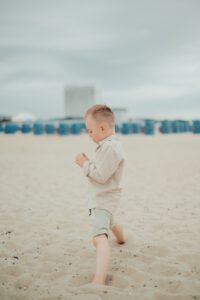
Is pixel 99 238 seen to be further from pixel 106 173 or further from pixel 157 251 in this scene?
pixel 157 251

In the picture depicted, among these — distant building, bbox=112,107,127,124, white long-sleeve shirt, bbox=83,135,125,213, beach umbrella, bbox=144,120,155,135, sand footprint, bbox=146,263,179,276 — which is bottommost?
sand footprint, bbox=146,263,179,276

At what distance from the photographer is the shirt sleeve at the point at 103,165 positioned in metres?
2.74

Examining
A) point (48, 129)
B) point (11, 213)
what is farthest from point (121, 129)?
point (11, 213)

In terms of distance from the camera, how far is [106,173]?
2.76m

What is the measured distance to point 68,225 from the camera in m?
4.26

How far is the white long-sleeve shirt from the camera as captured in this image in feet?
9.03

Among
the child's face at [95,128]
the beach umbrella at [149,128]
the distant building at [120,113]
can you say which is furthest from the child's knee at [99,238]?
the distant building at [120,113]

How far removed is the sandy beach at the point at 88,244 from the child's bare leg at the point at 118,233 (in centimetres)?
6

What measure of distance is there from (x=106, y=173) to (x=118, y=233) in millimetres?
958

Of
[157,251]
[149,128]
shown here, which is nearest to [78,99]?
[149,128]

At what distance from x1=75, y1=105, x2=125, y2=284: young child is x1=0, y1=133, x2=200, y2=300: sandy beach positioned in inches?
15.9

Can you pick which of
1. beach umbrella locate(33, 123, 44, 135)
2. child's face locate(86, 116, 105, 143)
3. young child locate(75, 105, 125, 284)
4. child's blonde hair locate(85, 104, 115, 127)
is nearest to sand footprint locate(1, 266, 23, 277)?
young child locate(75, 105, 125, 284)

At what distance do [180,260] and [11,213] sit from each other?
8.21ft

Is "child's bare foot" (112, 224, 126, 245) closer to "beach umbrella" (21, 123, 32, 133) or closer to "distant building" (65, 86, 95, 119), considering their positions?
"beach umbrella" (21, 123, 32, 133)
